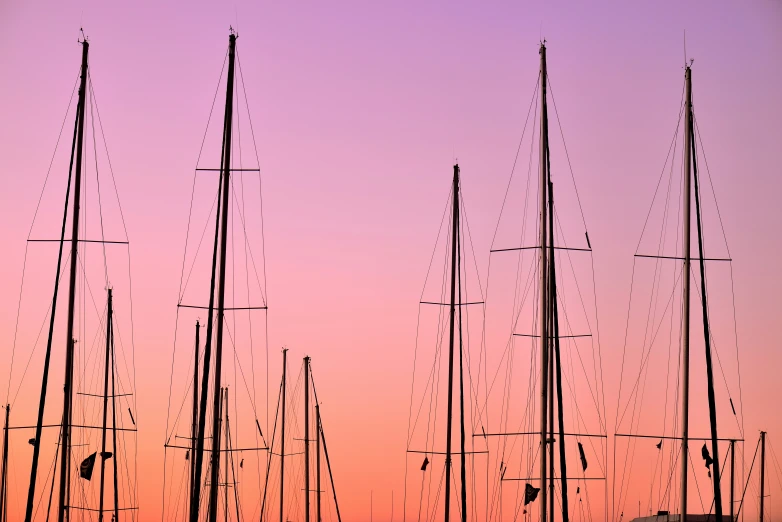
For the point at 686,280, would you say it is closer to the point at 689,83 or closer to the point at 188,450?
the point at 689,83

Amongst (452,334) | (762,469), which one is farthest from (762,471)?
(452,334)

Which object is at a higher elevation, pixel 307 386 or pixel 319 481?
pixel 307 386

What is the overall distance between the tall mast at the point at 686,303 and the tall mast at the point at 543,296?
3411 millimetres

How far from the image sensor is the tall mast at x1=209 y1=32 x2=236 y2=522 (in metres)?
33.3

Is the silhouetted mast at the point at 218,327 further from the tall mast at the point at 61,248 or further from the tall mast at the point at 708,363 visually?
the tall mast at the point at 708,363

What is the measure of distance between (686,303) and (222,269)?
12310 mm

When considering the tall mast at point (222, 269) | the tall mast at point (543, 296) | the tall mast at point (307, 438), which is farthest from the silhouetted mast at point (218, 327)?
the tall mast at point (307, 438)

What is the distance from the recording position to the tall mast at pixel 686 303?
A: 35844mm

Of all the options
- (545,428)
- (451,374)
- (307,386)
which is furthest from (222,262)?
(307,386)

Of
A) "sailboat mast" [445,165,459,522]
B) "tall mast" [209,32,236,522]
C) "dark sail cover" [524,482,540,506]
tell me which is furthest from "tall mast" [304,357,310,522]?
"tall mast" [209,32,236,522]

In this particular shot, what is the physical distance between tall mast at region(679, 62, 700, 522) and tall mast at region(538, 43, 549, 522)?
3.41 meters

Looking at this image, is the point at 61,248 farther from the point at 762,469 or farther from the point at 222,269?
the point at 762,469

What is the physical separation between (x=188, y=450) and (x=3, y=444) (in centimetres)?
657

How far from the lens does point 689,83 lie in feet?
127
